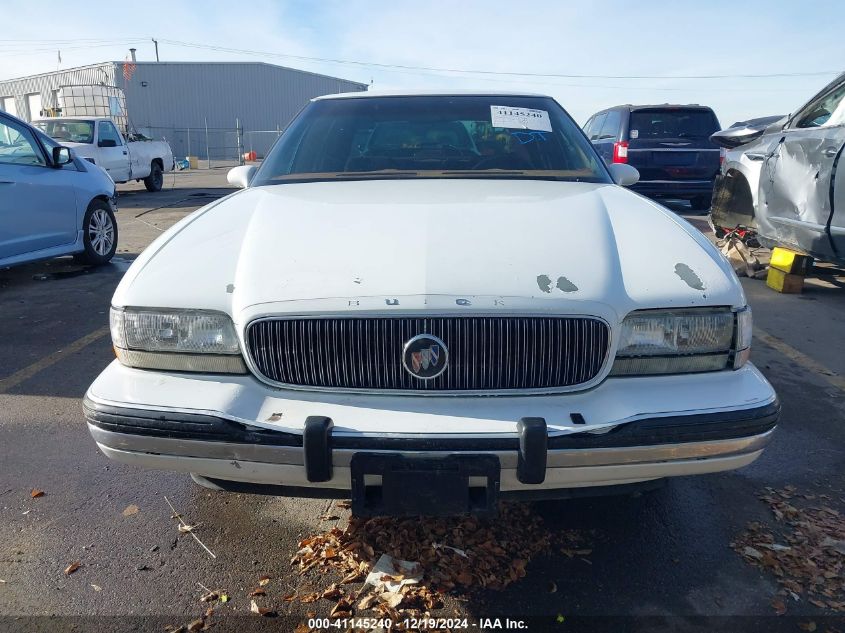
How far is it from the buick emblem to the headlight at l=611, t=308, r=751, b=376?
531 mm

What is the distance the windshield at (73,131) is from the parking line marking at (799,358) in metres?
13.7

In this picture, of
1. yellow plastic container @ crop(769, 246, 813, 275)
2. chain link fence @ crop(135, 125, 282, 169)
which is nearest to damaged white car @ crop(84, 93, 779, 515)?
yellow plastic container @ crop(769, 246, 813, 275)

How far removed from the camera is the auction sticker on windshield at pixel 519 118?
338 centimetres

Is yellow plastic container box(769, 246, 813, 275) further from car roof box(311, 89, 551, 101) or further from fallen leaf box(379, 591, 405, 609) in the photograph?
fallen leaf box(379, 591, 405, 609)

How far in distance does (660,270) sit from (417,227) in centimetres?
81

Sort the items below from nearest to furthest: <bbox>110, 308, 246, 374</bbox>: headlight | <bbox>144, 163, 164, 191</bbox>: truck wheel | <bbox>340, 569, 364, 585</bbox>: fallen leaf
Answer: <bbox>110, 308, 246, 374</bbox>: headlight → <bbox>340, 569, 364, 585</bbox>: fallen leaf → <bbox>144, 163, 164, 191</bbox>: truck wheel

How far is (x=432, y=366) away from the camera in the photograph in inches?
75.5

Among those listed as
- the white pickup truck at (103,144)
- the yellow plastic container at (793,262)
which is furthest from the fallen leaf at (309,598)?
the white pickup truck at (103,144)

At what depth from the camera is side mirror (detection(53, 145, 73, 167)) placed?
631cm

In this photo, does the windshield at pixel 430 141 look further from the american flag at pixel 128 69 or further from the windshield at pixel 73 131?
the american flag at pixel 128 69

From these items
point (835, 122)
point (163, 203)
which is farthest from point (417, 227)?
point (163, 203)

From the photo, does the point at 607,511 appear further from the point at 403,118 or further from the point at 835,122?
the point at 835,122

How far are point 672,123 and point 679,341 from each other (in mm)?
9705

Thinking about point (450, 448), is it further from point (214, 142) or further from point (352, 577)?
point (214, 142)
